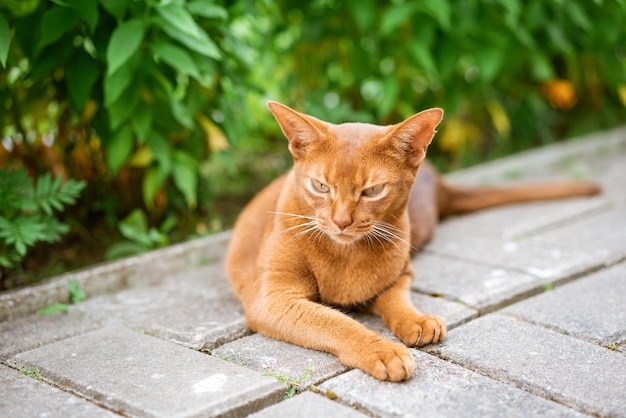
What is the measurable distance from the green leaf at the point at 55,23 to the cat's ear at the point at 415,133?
129cm

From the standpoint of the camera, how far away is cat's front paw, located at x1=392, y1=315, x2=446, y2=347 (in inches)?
92.3

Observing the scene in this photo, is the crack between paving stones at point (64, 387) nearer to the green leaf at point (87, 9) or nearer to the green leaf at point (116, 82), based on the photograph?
the green leaf at point (116, 82)

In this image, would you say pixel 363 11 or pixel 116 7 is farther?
pixel 363 11

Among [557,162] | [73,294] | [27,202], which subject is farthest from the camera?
[557,162]

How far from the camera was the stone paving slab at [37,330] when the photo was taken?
8.14 feet

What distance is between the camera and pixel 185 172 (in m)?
3.29

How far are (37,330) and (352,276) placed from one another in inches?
44.0

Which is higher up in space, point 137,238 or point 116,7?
point 116,7

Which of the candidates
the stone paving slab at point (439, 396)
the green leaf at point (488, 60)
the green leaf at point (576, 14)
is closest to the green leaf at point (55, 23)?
the stone paving slab at point (439, 396)

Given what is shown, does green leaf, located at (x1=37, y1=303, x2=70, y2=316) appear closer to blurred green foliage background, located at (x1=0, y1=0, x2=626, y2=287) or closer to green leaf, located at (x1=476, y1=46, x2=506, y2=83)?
blurred green foliage background, located at (x1=0, y1=0, x2=626, y2=287)

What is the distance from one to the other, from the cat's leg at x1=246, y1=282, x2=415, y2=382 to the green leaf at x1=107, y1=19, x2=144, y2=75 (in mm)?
964

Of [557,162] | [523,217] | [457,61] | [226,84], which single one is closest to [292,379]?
[226,84]

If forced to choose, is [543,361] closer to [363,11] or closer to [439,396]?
[439,396]

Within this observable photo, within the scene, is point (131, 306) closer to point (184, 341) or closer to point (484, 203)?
point (184, 341)
